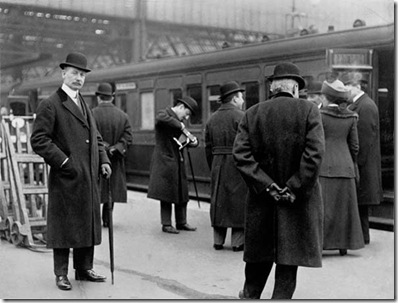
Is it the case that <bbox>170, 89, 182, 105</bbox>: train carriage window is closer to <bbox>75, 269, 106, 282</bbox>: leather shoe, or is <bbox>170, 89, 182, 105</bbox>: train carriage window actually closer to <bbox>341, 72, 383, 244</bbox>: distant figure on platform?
<bbox>341, 72, 383, 244</bbox>: distant figure on platform

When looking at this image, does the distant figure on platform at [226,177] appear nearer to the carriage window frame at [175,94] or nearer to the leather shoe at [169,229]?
the leather shoe at [169,229]

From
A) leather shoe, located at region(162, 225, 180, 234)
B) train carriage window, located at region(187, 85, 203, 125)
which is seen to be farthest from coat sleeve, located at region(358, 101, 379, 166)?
train carriage window, located at region(187, 85, 203, 125)

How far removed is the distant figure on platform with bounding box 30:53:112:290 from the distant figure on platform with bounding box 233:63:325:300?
1404 millimetres

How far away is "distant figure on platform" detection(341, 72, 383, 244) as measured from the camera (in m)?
7.33

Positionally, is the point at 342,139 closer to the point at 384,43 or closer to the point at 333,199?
the point at 333,199

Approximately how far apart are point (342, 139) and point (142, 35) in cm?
539

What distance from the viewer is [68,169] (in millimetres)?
5258

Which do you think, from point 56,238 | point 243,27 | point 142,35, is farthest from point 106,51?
point 56,238

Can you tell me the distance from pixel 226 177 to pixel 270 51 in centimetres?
397

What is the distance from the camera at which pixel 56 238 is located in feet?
17.4

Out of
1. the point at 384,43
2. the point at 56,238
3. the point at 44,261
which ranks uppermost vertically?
the point at 384,43

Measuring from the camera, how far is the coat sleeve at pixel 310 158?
4473mm

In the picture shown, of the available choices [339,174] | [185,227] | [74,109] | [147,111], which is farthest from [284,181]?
[147,111]

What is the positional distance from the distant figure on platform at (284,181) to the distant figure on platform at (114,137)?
416 centimetres
